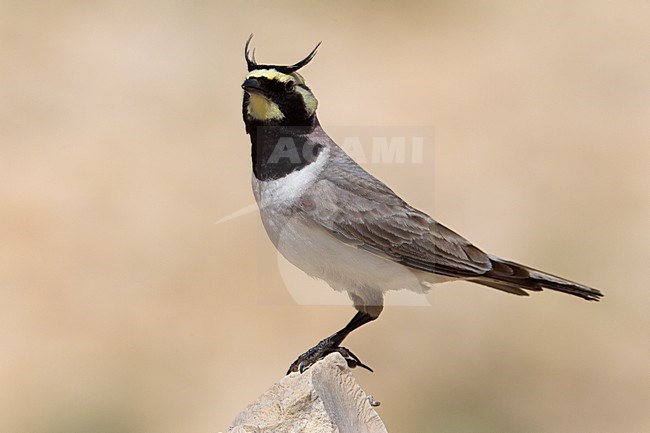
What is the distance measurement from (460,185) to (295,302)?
2293mm

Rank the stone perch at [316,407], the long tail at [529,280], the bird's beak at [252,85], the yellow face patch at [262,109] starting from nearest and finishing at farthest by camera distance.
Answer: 1. the stone perch at [316,407]
2. the bird's beak at [252,85]
3. the yellow face patch at [262,109]
4. the long tail at [529,280]

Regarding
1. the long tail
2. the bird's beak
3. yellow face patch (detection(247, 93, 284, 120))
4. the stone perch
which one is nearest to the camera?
the stone perch

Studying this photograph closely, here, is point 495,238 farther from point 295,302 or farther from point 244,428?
point 244,428

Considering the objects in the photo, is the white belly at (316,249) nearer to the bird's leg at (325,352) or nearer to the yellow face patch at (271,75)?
the bird's leg at (325,352)

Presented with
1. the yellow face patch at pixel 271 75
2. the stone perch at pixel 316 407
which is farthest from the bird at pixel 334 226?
the stone perch at pixel 316 407

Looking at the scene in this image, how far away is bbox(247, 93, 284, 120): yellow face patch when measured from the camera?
4.84m

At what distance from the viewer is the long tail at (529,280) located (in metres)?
4.96

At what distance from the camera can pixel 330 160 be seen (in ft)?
17.1

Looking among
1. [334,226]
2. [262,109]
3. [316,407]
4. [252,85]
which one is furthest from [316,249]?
[316,407]

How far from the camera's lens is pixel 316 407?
4.21m

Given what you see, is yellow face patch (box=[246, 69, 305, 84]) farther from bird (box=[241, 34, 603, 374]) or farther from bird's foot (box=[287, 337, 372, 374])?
bird's foot (box=[287, 337, 372, 374])

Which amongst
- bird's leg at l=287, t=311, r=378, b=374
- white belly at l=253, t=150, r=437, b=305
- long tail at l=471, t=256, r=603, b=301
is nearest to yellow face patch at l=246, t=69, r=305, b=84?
white belly at l=253, t=150, r=437, b=305

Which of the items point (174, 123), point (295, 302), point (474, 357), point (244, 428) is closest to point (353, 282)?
point (244, 428)

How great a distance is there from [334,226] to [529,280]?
943 millimetres
